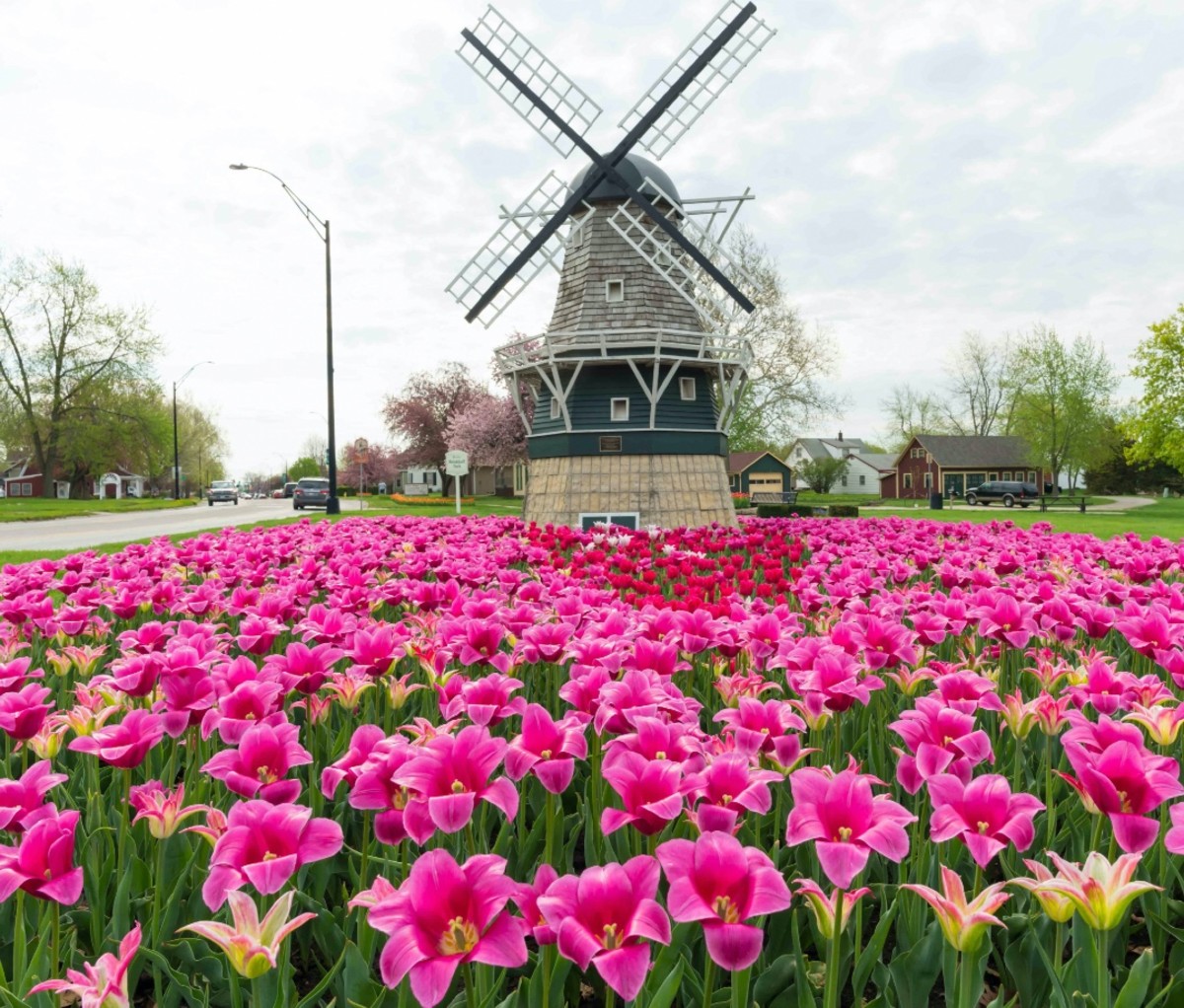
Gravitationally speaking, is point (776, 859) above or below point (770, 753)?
below

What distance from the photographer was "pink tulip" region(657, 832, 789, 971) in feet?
4.97

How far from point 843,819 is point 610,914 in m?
0.61

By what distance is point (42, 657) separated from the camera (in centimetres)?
528

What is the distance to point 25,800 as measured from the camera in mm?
2109

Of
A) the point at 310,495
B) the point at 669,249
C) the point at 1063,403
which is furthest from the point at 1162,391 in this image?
the point at 310,495

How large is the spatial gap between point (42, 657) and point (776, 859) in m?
4.74

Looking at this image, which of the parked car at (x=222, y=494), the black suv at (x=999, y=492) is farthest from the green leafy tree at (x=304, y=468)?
the black suv at (x=999, y=492)

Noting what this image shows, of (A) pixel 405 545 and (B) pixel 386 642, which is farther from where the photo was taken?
(A) pixel 405 545

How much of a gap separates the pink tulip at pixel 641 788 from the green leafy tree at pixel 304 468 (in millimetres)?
144214

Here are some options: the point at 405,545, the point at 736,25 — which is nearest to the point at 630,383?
the point at 736,25

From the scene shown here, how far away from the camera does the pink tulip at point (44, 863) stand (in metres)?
1.81

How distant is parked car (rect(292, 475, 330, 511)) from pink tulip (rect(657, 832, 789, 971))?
49.2m

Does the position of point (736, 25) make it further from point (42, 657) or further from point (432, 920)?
point (432, 920)

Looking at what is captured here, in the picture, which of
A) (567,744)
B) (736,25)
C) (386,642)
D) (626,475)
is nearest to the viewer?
(567,744)
